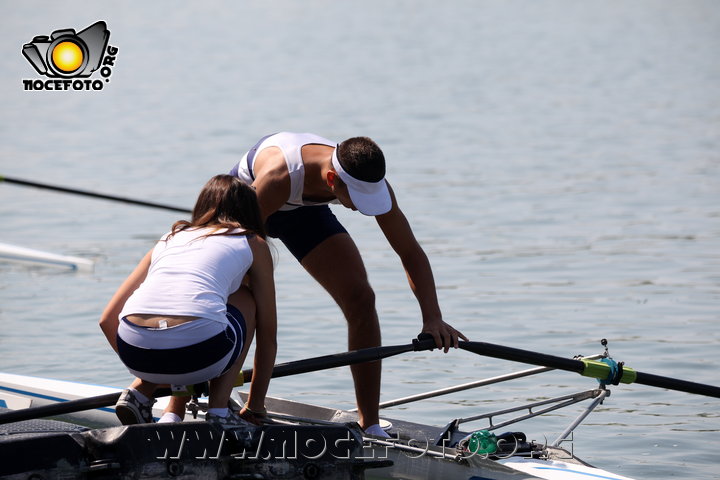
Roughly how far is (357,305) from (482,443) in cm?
95

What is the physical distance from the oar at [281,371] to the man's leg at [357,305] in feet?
1.42

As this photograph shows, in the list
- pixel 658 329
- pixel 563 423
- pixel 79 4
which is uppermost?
pixel 79 4

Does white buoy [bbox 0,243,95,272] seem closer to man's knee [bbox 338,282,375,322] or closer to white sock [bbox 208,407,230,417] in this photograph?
man's knee [bbox 338,282,375,322]

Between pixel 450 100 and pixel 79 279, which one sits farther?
pixel 450 100

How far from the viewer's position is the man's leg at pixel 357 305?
236 inches

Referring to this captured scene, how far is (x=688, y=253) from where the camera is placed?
12352 millimetres

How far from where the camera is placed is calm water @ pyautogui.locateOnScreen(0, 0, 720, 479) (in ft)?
28.6

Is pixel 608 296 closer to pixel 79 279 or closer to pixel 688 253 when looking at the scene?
pixel 688 253

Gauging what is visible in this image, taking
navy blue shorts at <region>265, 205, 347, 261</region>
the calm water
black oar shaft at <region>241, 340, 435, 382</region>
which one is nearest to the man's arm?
black oar shaft at <region>241, 340, 435, 382</region>

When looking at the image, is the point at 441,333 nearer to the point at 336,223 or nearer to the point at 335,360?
the point at 335,360

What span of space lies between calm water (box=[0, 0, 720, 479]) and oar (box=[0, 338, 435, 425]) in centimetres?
194

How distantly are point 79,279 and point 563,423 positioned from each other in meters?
6.53

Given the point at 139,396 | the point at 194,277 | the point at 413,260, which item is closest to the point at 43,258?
the point at 413,260

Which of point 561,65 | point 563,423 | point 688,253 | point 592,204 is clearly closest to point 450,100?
point 561,65
